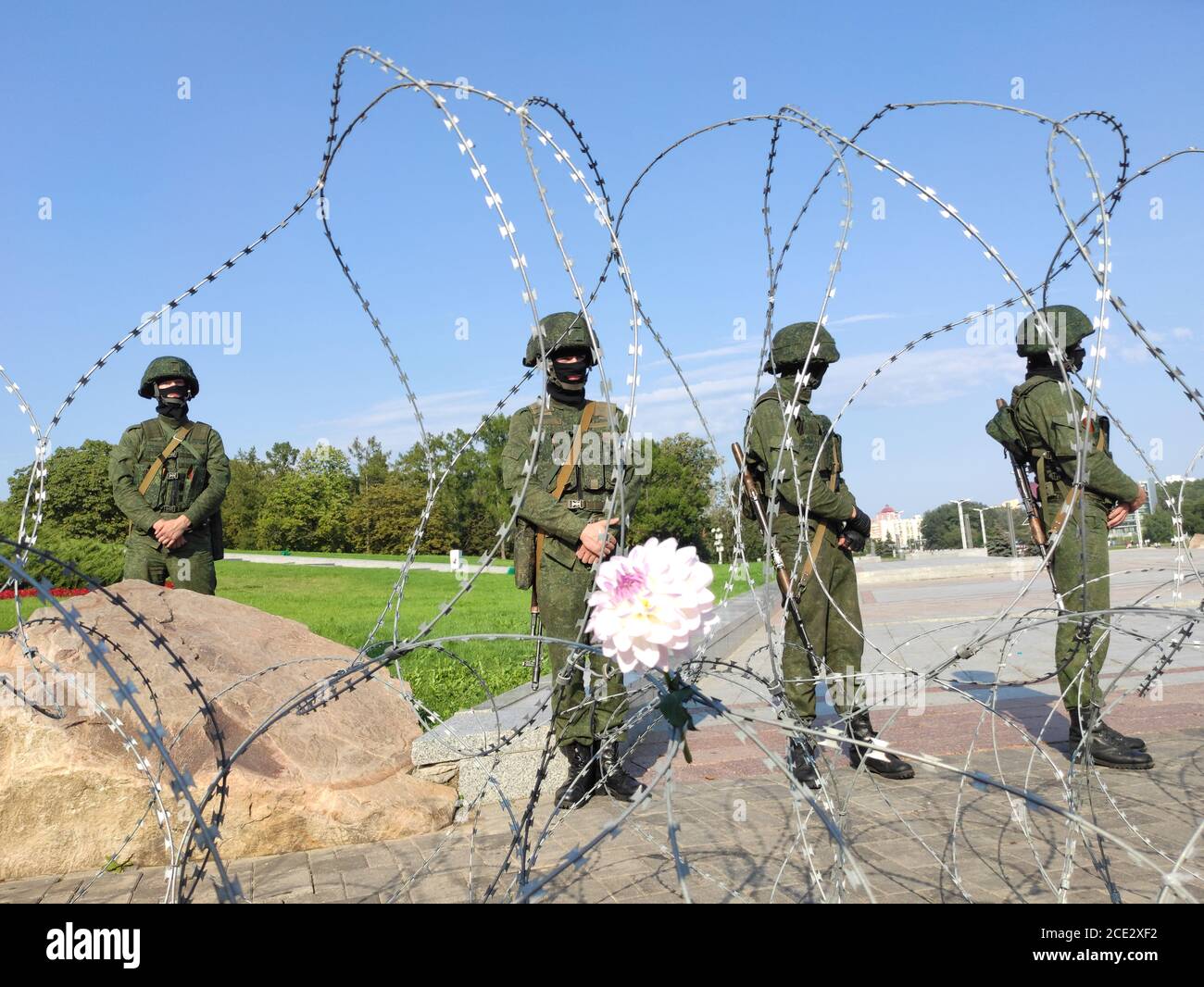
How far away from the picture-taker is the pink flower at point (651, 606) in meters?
1.77

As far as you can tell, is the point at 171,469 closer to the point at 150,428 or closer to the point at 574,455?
the point at 150,428

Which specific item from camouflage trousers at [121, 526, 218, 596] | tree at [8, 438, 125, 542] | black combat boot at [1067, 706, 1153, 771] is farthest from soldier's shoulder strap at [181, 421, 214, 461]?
tree at [8, 438, 125, 542]

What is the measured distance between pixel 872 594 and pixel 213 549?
16231 mm

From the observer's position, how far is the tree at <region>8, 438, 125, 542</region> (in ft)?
93.9

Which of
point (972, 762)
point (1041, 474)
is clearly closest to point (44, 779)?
point (972, 762)

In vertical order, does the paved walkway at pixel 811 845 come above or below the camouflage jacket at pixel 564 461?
below

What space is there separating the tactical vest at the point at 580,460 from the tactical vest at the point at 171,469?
2.54 meters

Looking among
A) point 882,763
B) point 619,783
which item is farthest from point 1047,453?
point 619,783

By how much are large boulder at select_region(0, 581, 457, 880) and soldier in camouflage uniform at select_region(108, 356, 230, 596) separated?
793mm

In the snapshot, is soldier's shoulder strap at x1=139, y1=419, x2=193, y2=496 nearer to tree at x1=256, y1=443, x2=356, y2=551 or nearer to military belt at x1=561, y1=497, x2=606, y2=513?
military belt at x1=561, y1=497, x2=606, y2=513

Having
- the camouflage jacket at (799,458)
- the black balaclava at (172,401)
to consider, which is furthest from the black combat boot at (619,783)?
the black balaclava at (172,401)

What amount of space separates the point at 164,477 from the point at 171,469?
0.24ft

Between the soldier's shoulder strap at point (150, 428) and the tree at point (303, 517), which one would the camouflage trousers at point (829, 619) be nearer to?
the soldier's shoulder strap at point (150, 428)
